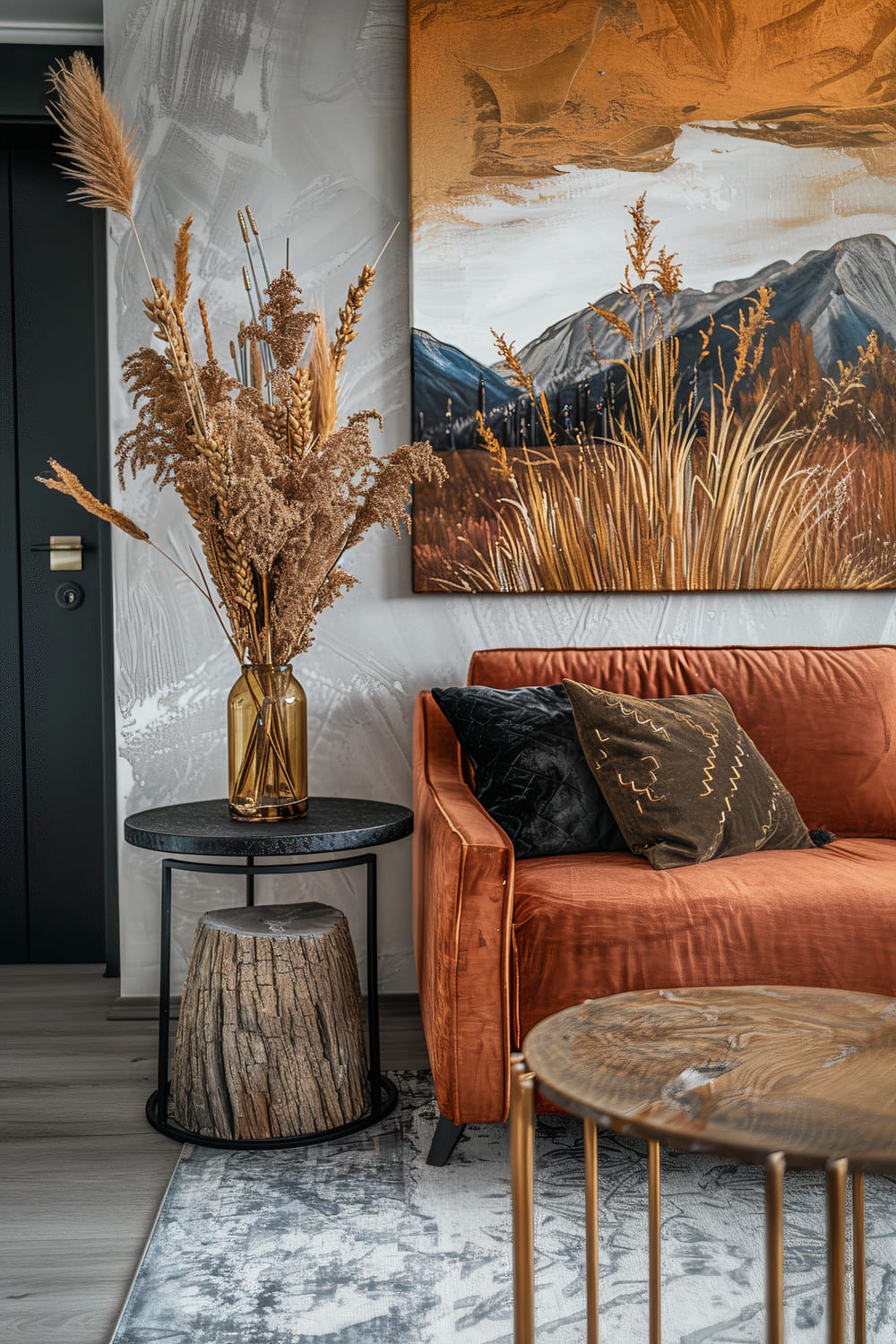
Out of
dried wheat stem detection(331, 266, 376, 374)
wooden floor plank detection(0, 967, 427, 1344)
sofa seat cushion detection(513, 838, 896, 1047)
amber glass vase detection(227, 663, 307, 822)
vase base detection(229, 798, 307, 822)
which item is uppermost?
dried wheat stem detection(331, 266, 376, 374)

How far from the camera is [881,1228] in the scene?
5.07ft

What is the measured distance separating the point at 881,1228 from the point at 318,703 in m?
1.55

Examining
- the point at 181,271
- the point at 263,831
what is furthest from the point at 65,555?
the point at 263,831

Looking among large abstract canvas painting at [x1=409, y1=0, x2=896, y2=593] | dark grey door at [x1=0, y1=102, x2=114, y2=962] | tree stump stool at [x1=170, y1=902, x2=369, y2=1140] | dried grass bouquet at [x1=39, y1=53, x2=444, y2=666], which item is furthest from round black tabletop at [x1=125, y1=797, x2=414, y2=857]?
dark grey door at [x1=0, y1=102, x2=114, y2=962]

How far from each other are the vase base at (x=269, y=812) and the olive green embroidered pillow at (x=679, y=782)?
553 millimetres

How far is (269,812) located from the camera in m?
2.00

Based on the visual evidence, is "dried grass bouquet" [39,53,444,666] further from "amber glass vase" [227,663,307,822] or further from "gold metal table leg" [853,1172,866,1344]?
"gold metal table leg" [853,1172,866,1344]

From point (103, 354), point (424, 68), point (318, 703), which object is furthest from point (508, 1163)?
point (424, 68)

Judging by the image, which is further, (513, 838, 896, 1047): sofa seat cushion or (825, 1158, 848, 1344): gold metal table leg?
(513, 838, 896, 1047): sofa seat cushion

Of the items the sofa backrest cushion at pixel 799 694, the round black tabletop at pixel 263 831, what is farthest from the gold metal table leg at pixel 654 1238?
the sofa backrest cushion at pixel 799 694

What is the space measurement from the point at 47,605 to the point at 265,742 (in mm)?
1228

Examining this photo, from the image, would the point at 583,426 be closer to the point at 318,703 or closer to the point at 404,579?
the point at 404,579

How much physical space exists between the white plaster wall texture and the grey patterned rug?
2.82ft

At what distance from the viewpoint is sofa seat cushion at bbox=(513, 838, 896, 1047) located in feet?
5.53
